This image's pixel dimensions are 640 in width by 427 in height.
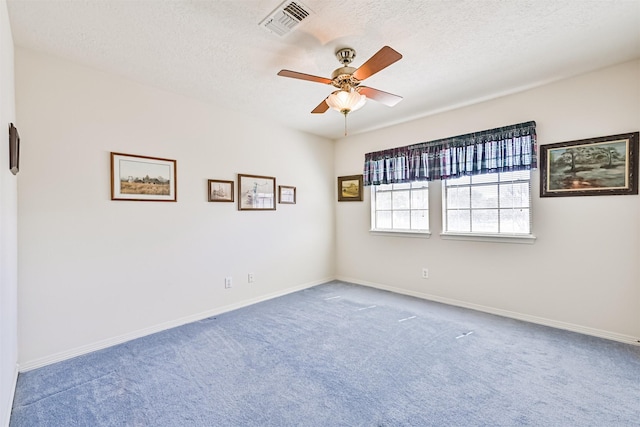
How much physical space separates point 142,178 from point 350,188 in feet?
10.2

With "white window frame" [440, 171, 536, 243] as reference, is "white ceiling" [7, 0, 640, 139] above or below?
above

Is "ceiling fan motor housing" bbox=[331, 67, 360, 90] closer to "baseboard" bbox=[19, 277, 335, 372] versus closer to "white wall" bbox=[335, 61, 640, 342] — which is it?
"white wall" bbox=[335, 61, 640, 342]

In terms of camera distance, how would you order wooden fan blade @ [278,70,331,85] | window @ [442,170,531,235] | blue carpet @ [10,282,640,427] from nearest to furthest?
blue carpet @ [10,282,640,427]
wooden fan blade @ [278,70,331,85]
window @ [442,170,531,235]

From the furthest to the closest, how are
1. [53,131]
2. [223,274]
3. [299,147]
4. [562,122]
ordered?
1. [299,147]
2. [223,274]
3. [562,122]
4. [53,131]

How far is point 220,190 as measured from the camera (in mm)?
3654

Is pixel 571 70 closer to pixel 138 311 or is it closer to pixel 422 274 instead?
pixel 422 274

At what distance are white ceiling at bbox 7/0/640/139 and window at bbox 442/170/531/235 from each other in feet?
3.38

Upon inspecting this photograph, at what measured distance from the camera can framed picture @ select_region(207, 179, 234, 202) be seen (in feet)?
11.7

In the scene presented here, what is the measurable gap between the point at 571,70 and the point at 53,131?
4726 mm

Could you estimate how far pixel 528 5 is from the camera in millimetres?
1929

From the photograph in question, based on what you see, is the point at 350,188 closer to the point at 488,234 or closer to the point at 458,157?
the point at 458,157

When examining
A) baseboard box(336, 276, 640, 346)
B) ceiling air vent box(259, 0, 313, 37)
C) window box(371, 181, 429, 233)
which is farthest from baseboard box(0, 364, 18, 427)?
window box(371, 181, 429, 233)

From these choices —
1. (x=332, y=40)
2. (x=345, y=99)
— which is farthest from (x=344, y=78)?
(x=332, y=40)

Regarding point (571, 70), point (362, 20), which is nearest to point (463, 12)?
point (362, 20)
